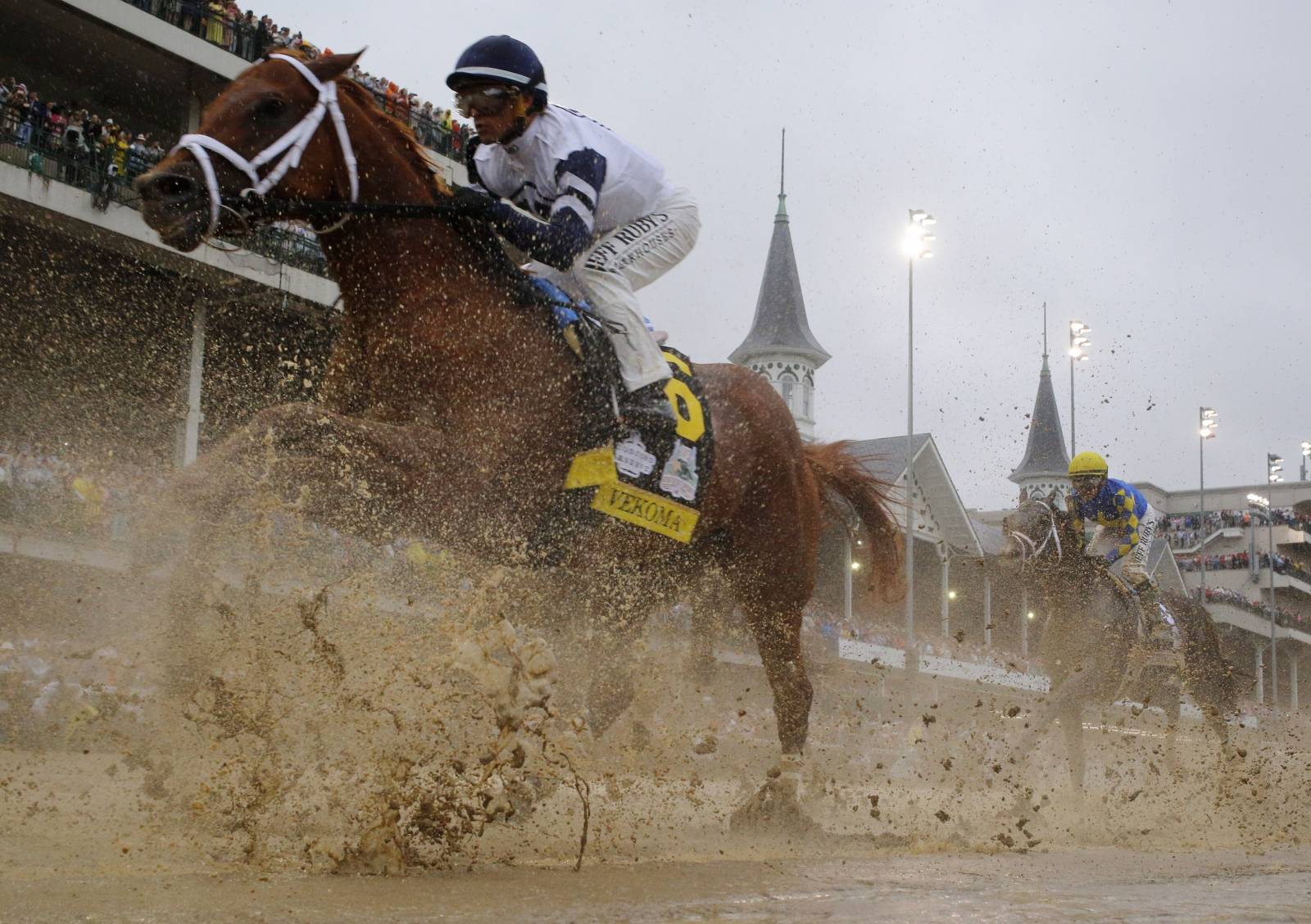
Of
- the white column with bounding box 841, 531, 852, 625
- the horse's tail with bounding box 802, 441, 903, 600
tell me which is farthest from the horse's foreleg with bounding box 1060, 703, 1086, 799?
the white column with bounding box 841, 531, 852, 625

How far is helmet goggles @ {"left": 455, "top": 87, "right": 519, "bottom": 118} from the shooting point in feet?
16.0

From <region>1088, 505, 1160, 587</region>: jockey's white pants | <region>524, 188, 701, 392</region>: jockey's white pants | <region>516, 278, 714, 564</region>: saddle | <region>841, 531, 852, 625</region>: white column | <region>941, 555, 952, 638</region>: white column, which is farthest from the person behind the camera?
<region>941, 555, 952, 638</region>: white column

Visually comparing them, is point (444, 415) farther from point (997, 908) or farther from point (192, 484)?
point (997, 908)

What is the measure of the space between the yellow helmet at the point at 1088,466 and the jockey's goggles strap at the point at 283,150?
605cm

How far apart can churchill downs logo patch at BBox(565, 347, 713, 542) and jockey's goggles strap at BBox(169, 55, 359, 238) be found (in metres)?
1.39

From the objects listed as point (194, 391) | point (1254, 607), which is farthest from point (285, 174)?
point (1254, 607)

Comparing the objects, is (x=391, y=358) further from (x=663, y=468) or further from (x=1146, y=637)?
(x=1146, y=637)

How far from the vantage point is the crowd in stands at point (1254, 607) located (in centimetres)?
4177

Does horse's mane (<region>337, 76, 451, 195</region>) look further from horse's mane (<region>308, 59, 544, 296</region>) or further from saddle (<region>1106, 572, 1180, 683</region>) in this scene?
saddle (<region>1106, 572, 1180, 683</region>)

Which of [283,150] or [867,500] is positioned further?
[867,500]

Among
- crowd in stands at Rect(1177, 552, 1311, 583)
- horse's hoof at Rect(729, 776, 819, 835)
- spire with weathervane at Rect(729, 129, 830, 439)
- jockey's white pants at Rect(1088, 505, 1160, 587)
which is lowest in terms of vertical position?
horse's hoof at Rect(729, 776, 819, 835)

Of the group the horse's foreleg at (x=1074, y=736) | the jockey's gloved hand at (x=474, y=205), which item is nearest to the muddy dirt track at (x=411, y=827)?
the jockey's gloved hand at (x=474, y=205)

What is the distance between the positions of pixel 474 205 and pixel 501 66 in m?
0.53

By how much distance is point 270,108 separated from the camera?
14.8ft
